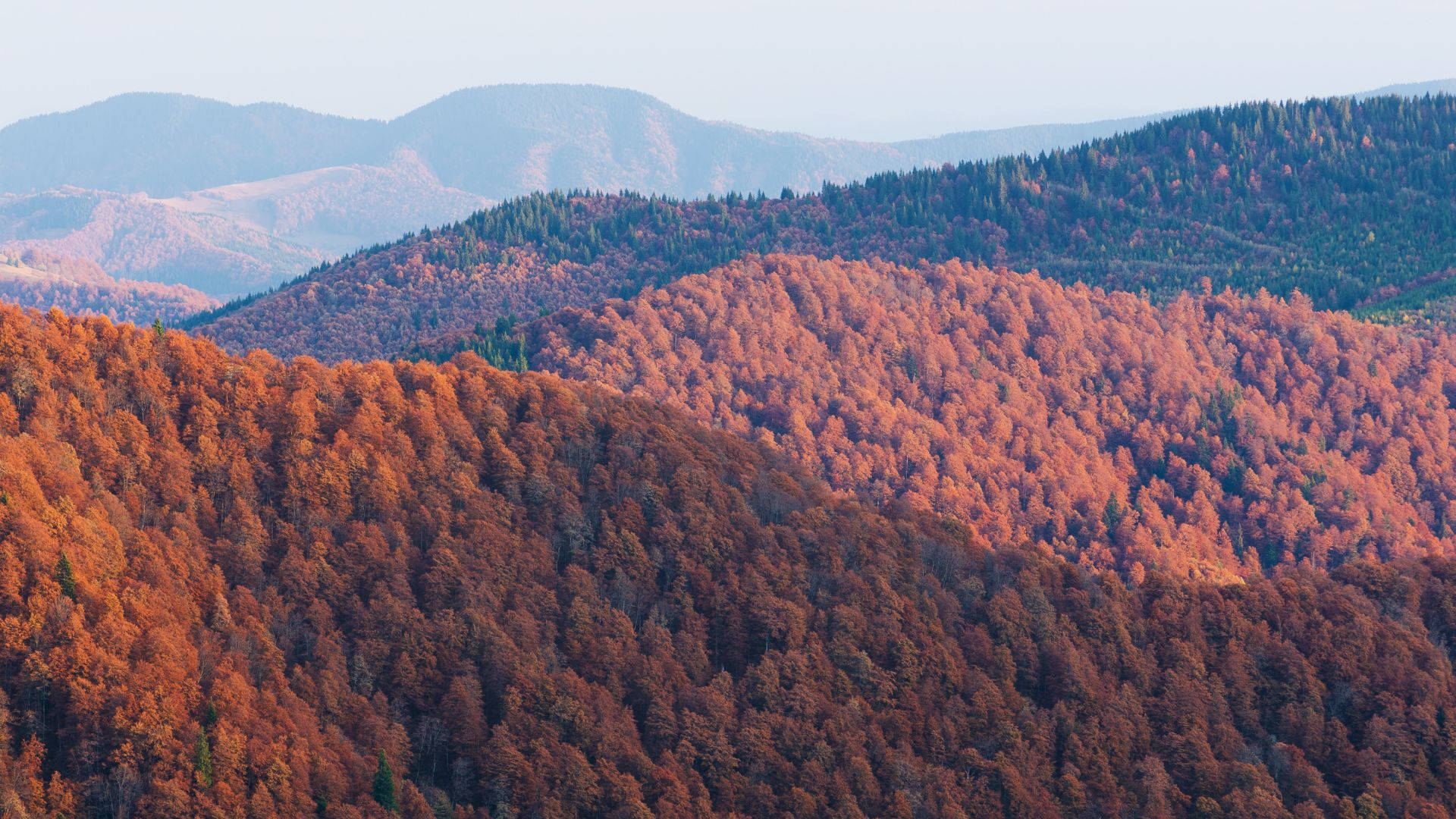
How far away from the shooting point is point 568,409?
15575cm

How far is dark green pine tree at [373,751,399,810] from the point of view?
104375 millimetres

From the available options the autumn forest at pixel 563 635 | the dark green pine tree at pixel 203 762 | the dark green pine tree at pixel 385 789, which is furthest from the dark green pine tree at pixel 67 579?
the dark green pine tree at pixel 385 789

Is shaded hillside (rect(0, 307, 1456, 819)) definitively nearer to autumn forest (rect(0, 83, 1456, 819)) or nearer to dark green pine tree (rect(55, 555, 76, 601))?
autumn forest (rect(0, 83, 1456, 819))

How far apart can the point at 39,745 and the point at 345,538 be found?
37759mm

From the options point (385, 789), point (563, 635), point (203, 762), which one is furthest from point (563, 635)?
point (203, 762)

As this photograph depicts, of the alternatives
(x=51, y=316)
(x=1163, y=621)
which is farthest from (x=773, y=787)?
(x=51, y=316)

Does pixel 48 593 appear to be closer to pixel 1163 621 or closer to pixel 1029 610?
pixel 1029 610

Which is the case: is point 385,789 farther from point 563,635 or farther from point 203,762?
point 563,635

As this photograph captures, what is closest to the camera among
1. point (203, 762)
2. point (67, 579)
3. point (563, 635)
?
point (203, 762)

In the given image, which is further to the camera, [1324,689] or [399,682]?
[1324,689]

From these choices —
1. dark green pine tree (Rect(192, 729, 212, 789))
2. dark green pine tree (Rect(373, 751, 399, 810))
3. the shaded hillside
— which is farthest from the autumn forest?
dark green pine tree (Rect(192, 729, 212, 789))

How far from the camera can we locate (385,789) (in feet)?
343

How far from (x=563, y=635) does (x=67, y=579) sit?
131ft

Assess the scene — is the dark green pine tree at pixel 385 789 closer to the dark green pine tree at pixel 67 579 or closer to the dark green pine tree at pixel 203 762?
the dark green pine tree at pixel 203 762
